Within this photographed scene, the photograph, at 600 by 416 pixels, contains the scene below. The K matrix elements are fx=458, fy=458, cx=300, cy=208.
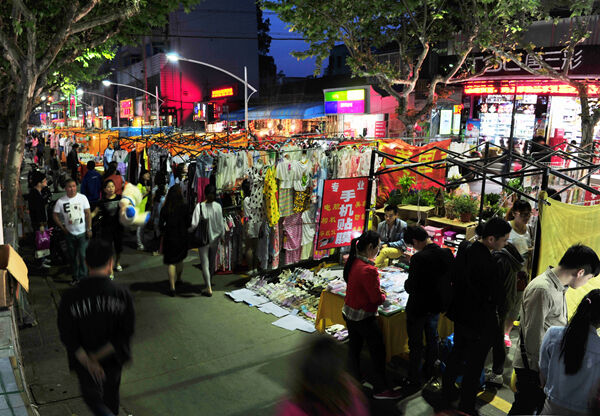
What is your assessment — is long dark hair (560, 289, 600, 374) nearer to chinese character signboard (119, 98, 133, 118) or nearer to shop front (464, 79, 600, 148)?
shop front (464, 79, 600, 148)

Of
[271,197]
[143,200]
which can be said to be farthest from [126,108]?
[271,197]

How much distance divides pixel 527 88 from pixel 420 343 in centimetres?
1794

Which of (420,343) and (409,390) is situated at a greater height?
(420,343)

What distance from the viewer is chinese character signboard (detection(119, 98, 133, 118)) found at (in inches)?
2117

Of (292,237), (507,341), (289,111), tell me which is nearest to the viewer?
(507,341)

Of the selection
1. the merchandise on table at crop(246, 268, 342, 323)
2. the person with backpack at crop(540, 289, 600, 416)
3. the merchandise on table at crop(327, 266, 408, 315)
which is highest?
the person with backpack at crop(540, 289, 600, 416)

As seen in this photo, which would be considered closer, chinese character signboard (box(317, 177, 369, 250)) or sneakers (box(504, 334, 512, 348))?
sneakers (box(504, 334, 512, 348))

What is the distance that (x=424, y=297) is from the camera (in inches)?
203

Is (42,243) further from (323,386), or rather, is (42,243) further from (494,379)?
(494,379)

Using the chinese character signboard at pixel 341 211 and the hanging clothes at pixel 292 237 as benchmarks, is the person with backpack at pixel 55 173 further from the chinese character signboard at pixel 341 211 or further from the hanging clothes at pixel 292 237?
the chinese character signboard at pixel 341 211

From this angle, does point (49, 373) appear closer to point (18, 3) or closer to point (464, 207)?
point (18, 3)

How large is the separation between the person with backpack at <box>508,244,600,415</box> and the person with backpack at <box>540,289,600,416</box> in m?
0.97

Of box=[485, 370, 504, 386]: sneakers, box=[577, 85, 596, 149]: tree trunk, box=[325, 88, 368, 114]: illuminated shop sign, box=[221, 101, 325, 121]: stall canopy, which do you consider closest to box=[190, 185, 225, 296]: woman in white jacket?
box=[485, 370, 504, 386]: sneakers

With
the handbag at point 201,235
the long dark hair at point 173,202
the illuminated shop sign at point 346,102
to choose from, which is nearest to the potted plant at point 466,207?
the handbag at point 201,235
